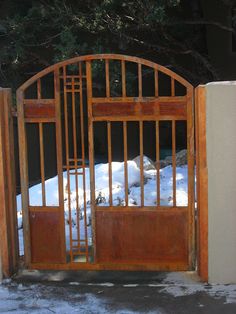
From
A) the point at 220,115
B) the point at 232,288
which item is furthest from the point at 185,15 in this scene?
the point at 232,288

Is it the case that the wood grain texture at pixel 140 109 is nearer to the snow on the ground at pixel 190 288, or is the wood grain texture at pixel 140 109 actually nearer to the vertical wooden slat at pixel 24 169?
the vertical wooden slat at pixel 24 169

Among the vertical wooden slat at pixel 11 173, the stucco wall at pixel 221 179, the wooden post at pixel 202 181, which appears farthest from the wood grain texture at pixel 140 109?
the vertical wooden slat at pixel 11 173

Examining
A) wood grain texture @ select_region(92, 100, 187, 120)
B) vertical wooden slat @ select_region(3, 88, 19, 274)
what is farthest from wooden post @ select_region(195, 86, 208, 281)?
vertical wooden slat @ select_region(3, 88, 19, 274)

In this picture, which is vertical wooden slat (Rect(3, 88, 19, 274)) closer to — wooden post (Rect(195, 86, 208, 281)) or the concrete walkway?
Result: the concrete walkway

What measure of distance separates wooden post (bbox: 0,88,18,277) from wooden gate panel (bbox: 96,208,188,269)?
844 millimetres

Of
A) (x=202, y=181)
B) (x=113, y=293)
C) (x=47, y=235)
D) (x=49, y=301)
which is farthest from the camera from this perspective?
(x=47, y=235)

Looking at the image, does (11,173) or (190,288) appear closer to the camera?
(190,288)

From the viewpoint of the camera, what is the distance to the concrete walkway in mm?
4484

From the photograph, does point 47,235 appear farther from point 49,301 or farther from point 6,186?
point 49,301

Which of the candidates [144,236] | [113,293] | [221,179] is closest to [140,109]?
[221,179]

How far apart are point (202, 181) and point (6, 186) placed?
1839 millimetres

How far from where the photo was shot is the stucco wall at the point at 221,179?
15.7 ft

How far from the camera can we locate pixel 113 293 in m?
4.79

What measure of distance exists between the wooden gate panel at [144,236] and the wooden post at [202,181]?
19 cm
